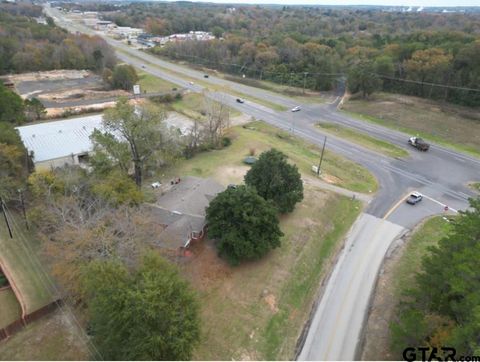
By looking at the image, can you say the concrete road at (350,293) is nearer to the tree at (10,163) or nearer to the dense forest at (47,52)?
the tree at (10,163)

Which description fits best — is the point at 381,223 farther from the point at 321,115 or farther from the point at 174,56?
the point at 174,56

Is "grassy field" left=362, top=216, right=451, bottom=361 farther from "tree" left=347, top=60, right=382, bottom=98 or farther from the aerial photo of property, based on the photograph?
"tree" left=347, top=60, right=382, bottom=98

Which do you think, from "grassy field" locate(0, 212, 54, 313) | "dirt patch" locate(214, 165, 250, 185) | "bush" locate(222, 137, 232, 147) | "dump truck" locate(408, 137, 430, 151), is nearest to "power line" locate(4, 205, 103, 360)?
"grassy field" locate(0, 212, 54, 313)

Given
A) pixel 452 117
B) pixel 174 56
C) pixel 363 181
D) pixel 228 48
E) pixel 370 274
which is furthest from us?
pixel 174 56

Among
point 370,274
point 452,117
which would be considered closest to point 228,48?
point 452,117

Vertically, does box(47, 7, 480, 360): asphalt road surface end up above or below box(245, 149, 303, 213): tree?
below

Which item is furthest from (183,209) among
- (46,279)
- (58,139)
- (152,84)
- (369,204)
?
(152,84)

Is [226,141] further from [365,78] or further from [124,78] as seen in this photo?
[124,78]
